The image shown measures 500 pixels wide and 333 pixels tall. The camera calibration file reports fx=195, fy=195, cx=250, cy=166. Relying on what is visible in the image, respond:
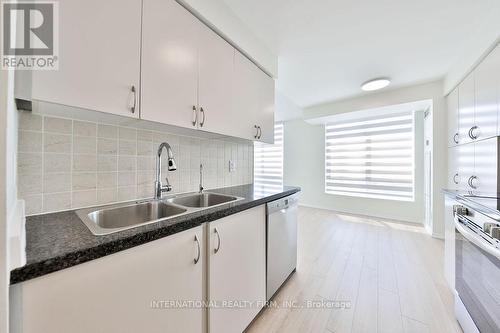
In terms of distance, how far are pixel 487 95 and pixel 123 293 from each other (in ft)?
10.5

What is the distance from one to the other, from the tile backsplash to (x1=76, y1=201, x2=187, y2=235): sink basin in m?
0.11

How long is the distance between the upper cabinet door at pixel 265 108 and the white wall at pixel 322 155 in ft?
8.06

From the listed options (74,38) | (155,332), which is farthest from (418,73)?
(155,332)

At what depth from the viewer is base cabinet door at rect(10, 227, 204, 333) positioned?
534 mm

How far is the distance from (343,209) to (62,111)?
5098 mm

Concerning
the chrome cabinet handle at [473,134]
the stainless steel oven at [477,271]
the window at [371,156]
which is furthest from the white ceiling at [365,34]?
the stainless steel oven at [477,271]

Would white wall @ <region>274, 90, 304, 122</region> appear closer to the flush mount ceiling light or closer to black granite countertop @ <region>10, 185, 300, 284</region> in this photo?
the flush mount ceiling light

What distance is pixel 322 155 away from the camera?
5.04 m

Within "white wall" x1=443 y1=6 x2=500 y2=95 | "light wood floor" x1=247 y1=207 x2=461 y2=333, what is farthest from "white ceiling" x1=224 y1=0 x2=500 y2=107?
"light wood floor" x1=247 y1=207 x2=461 y2=333

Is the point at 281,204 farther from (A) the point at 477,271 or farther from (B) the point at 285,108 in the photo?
(B) the point at 285,108

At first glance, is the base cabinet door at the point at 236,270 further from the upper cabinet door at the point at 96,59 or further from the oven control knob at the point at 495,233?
the oven control knob at the point at 495,233

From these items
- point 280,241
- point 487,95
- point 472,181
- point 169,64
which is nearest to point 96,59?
point 169,64

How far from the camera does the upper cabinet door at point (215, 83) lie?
1.38m

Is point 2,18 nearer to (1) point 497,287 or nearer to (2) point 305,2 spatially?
(2) point 305,2
